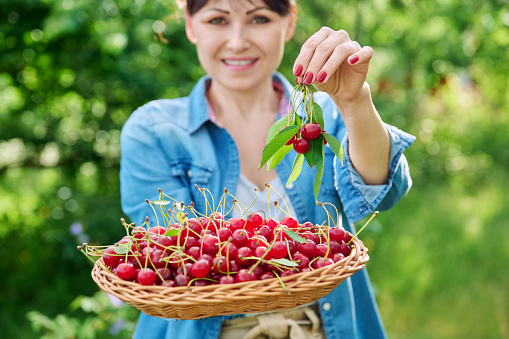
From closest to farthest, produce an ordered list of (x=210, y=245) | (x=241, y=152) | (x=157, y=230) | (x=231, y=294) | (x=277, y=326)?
(x=231, y=294), (x=210, y=245), (x=157, y=230), (x=277, y=326), (x=241, y=152)

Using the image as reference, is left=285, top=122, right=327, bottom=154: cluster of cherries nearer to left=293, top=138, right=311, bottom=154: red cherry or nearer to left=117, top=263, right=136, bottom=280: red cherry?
left=293, top=138, right=311, bottom=154: red cherry

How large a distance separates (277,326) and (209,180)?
0.49 meters

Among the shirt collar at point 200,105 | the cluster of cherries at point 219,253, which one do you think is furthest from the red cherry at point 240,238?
the shirt collar at point 200,105

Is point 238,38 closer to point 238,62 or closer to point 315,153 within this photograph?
point 238,62

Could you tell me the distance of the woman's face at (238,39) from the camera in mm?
1702

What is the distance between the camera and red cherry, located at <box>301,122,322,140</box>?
1.21m

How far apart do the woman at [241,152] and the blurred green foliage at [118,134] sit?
3.01 ft

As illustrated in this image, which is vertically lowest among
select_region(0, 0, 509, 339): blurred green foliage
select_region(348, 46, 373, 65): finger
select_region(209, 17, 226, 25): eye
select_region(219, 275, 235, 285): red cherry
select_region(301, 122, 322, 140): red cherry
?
select_region(0, 0, 509, 339): blurred green foliage

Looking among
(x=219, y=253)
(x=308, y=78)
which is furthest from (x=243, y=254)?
(x=308, y=78)

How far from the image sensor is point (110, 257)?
118cm

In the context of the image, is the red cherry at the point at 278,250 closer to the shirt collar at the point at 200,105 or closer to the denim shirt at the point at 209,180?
the denim shirt at the point at 209,180

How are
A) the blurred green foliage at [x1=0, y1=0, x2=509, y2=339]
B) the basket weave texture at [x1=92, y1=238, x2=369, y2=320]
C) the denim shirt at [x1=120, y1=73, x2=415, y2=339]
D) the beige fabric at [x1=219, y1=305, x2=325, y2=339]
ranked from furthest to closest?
1. the blurred green foliage at [x1=0, y1=0, x2=509, y2=339]
2. the denim shirt at [x1=120, y1=73, x2=415, y2=339]
3. the beige fabric at [x1=219, y1=305, x2=325, y2=339]
4. the basket weave texture at [x1=92, y1=238, x2=369, y2=320]

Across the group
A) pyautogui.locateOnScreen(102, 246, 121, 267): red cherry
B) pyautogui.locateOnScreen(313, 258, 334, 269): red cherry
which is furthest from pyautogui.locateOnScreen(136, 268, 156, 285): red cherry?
pyautogui.locateOnScreen(313, 258, 334, 269): red cherry

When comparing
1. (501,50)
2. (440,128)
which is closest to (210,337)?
(501,50)
